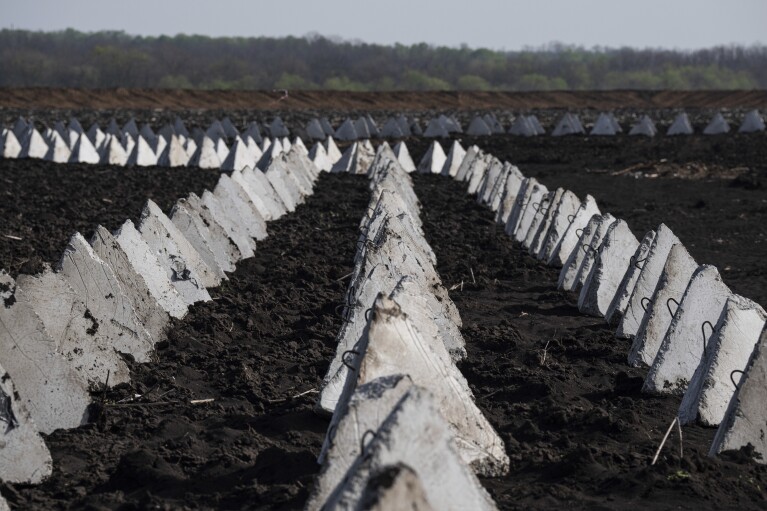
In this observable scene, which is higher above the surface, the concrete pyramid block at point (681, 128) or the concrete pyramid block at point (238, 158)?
the concrete pyramid block at point (681, 128)

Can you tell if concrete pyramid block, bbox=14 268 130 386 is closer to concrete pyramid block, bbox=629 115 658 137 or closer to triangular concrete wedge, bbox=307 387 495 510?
triangular concrete wedge, bbox=307 387 495 510

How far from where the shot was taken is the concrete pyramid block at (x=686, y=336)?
24.0ft

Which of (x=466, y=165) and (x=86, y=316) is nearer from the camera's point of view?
(x=86, y=316)

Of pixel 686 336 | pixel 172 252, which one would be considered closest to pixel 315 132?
pixel 172 252

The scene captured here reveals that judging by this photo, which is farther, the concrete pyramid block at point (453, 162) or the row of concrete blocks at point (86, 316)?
the concrete pyramid block at point (453, 162)

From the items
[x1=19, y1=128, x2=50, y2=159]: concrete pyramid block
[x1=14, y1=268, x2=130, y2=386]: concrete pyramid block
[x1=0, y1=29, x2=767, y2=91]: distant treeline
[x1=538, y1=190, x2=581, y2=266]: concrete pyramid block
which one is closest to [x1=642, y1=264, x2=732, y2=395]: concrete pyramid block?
[x1=14, y1=268, x2=130, y2=386]: concrete pyramid block

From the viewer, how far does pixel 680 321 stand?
289 inches

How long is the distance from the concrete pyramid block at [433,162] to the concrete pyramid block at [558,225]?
11.4 meters

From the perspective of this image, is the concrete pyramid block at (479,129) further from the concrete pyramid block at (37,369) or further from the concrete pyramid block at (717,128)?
the concrete pyramid block at (37,369)

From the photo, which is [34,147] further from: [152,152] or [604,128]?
[604,128]

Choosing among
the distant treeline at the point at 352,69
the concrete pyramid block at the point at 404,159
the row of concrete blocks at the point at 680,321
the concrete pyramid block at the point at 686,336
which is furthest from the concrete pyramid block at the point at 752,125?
the distant treeline at the point at 352,69

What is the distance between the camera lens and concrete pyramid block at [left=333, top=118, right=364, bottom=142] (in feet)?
116

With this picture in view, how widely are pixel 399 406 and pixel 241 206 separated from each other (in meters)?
10.5

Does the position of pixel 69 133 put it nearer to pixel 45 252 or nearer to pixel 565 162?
pixel 565 162
